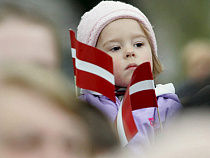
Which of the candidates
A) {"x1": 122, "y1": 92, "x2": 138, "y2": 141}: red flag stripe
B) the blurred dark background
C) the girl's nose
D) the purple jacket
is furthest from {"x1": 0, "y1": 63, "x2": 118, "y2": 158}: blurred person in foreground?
the blurred dark background

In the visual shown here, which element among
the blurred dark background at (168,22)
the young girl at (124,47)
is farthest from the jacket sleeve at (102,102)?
the blurred dark background at (168,22)

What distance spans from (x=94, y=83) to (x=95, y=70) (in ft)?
0.05

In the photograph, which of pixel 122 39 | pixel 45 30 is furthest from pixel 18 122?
pixel 122 39

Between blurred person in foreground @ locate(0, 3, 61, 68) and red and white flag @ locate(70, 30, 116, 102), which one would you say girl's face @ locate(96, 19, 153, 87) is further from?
blurred person in foreground @ locate(0, 3, 61, 68)

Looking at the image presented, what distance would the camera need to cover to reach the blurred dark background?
864 mm

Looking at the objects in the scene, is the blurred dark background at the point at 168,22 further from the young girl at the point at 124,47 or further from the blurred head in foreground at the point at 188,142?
the blurred head in foreground at the point at 188,142

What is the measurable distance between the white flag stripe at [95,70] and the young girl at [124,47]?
7 centimetres

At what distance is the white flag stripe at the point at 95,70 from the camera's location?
432mm

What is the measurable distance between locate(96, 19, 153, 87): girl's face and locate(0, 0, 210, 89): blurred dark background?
0.24 m

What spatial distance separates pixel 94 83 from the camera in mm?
437

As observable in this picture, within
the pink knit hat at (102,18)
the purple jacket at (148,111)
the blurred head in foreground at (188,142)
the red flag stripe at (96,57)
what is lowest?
the blurred head in foreground at (188,142)

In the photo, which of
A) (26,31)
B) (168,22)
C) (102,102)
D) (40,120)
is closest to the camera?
(40,120)

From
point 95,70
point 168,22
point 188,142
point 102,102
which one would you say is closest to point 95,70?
point 95,70

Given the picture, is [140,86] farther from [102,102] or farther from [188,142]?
[188,142]
